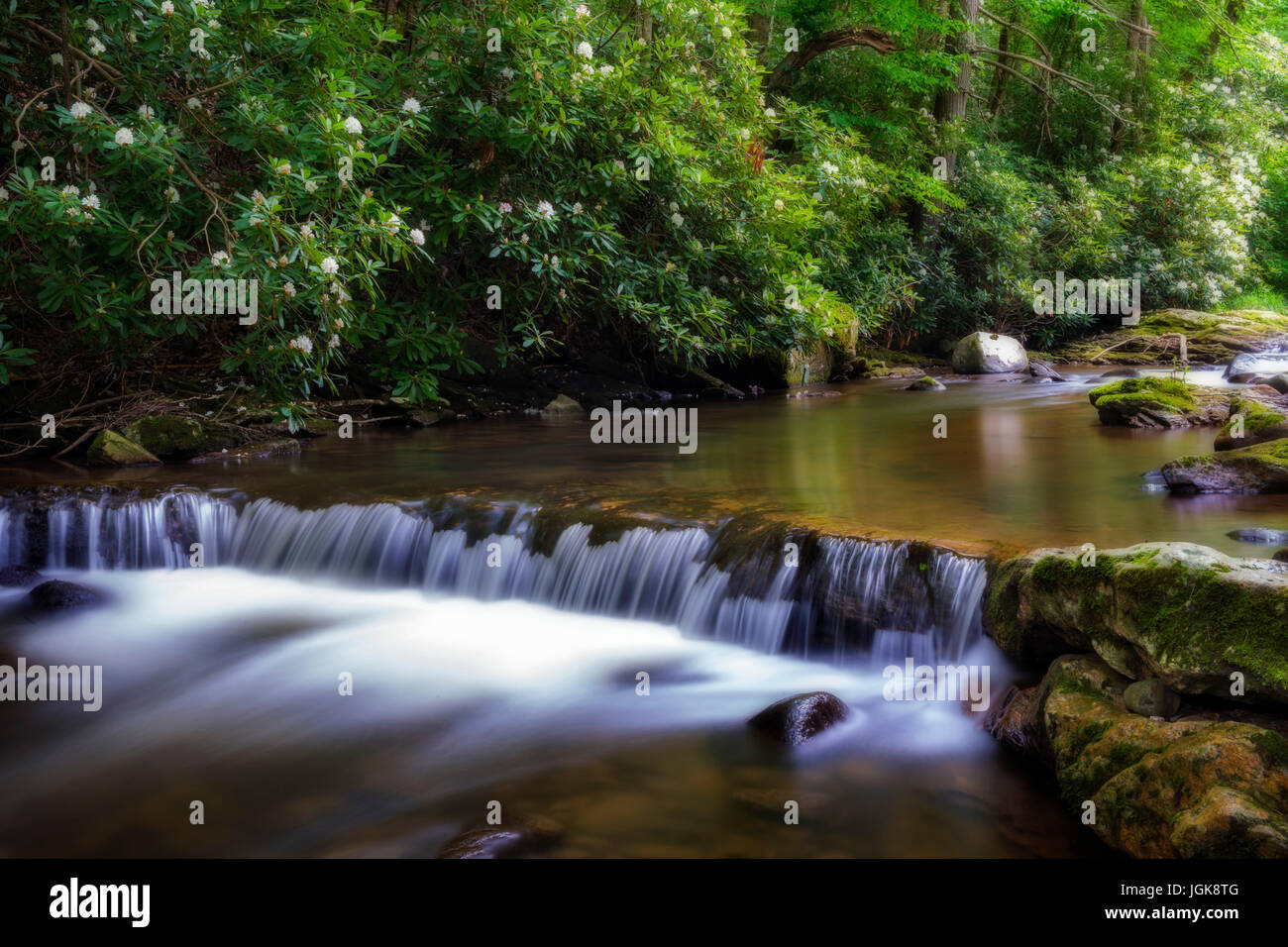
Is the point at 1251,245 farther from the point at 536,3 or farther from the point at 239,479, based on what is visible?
the point at 239,479

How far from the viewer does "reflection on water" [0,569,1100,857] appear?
155 inches

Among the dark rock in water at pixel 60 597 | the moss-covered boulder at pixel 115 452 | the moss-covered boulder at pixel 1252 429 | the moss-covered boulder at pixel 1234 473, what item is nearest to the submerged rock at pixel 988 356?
the moss-covered boulder at pixel 1252 429

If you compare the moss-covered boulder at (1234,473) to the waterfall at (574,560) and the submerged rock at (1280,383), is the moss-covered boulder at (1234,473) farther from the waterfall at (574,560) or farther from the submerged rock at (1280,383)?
the submerged rock at (1280,383)

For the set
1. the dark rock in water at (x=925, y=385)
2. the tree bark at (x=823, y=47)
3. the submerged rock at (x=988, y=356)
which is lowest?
the dark rock in water at (x=925, y=385)

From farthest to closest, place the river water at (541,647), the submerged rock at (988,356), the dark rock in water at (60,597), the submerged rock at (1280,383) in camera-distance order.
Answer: the submerged rock at (988,356)
the submerged rock at (1280,383)
the dark rock in water at (60,597)
the river water at (541,647)

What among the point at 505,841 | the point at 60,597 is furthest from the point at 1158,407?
the point at 60,597

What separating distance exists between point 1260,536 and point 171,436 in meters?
8.53

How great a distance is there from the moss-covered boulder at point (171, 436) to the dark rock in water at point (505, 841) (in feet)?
21.8

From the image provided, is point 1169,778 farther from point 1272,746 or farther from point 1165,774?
point 1272,746

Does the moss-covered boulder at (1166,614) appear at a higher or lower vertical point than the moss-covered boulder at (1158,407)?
lower

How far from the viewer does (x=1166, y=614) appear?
12.3ft

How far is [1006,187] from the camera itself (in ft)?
64.1

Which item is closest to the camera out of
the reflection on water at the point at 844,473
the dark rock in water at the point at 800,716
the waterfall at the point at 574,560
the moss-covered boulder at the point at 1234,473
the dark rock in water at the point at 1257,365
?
the dark rock in water at the point at 800,716

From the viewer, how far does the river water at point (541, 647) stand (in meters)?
4.06
